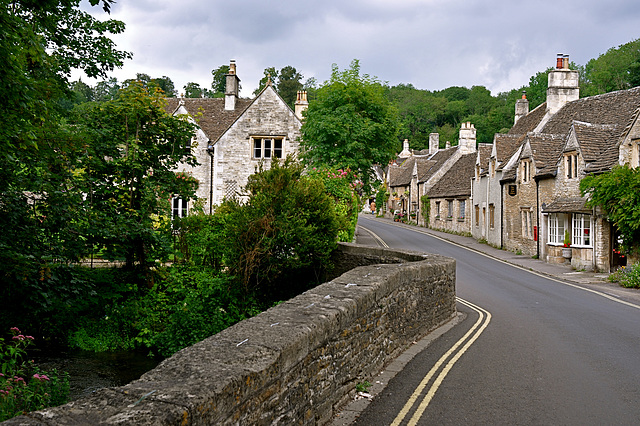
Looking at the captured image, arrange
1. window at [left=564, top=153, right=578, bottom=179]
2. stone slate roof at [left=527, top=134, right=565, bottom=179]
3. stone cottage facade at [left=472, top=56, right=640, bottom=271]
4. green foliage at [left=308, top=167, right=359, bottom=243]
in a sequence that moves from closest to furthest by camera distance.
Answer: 1. green foliage at [left=308, top=167, right=359, bottom=243]
2. stone cottage facade at [left=472, top=56, right=640, bottom=271]
3. window at [left=564, top=153, right=578, bottom=179]
4. stone slate roof at [left=527, top=134, right=565, bottom=179]

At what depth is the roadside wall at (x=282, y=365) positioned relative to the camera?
3.45 meters

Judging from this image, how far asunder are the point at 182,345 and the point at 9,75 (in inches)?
327

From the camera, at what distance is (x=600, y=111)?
98.6 ft

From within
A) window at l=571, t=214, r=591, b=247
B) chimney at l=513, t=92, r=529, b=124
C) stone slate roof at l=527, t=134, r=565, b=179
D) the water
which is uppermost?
chimney at l=513, t=92, r=529, b=124

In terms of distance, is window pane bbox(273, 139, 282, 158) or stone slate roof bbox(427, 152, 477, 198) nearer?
window pane bbox(273, 139, 282, 158)

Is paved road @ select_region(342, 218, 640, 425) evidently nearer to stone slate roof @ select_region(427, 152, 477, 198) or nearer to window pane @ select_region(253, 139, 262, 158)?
window pane @ select_region(253, 139, 262, 158)

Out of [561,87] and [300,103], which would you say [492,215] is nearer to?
[561,87]

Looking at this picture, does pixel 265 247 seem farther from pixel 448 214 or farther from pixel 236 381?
pixel 448 214

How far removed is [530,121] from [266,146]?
823 inches

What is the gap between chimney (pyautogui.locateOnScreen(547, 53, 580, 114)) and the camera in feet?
116

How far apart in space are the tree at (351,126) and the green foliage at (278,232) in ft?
38.9

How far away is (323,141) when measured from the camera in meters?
27.5

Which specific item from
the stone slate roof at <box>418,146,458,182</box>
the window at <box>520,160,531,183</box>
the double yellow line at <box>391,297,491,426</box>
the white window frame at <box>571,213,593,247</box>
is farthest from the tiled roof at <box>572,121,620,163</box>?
the stone slate roof at <box>418,146,458,182</box>

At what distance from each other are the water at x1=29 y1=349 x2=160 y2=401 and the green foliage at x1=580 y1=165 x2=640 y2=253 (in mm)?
19335
